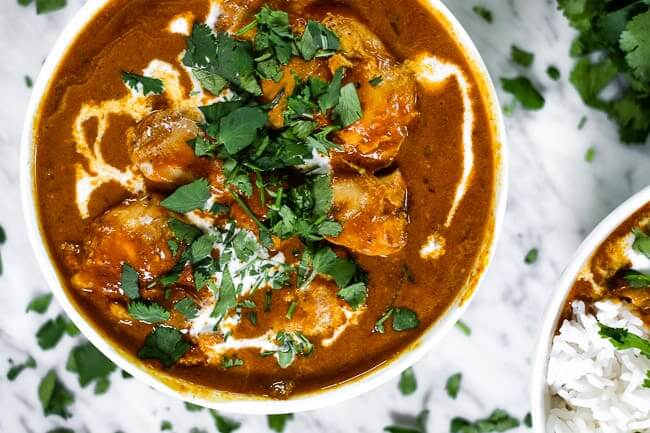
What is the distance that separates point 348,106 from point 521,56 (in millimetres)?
761

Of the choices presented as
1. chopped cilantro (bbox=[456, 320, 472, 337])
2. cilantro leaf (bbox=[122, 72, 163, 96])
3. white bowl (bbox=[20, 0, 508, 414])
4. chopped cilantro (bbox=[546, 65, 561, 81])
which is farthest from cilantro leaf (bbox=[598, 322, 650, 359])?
cilantro leaf (bbox=[122, 72, 163, 96])

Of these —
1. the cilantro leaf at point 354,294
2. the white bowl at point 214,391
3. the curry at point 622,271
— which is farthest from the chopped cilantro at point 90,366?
the curry at point 622,271

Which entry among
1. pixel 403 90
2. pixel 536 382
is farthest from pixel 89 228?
pixel 536 382

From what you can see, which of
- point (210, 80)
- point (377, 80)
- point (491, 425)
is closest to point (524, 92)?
point (377, 80)

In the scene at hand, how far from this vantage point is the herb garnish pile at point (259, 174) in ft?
7.60

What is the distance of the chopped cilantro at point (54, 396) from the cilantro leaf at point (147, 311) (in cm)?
60

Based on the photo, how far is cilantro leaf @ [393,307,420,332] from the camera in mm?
2492

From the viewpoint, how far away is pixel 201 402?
2.53 meters

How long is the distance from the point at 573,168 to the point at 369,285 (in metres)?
0.87

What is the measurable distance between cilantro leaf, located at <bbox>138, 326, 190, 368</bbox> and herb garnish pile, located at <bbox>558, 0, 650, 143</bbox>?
1629 mm

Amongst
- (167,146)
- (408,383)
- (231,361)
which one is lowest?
(408,383)

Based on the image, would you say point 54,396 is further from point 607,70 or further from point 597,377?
point 607,70

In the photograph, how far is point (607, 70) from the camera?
268 cm

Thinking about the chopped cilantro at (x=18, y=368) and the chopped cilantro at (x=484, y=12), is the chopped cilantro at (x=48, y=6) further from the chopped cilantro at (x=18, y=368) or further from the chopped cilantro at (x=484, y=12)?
the chopped cilantro at (x=484, y=12)
